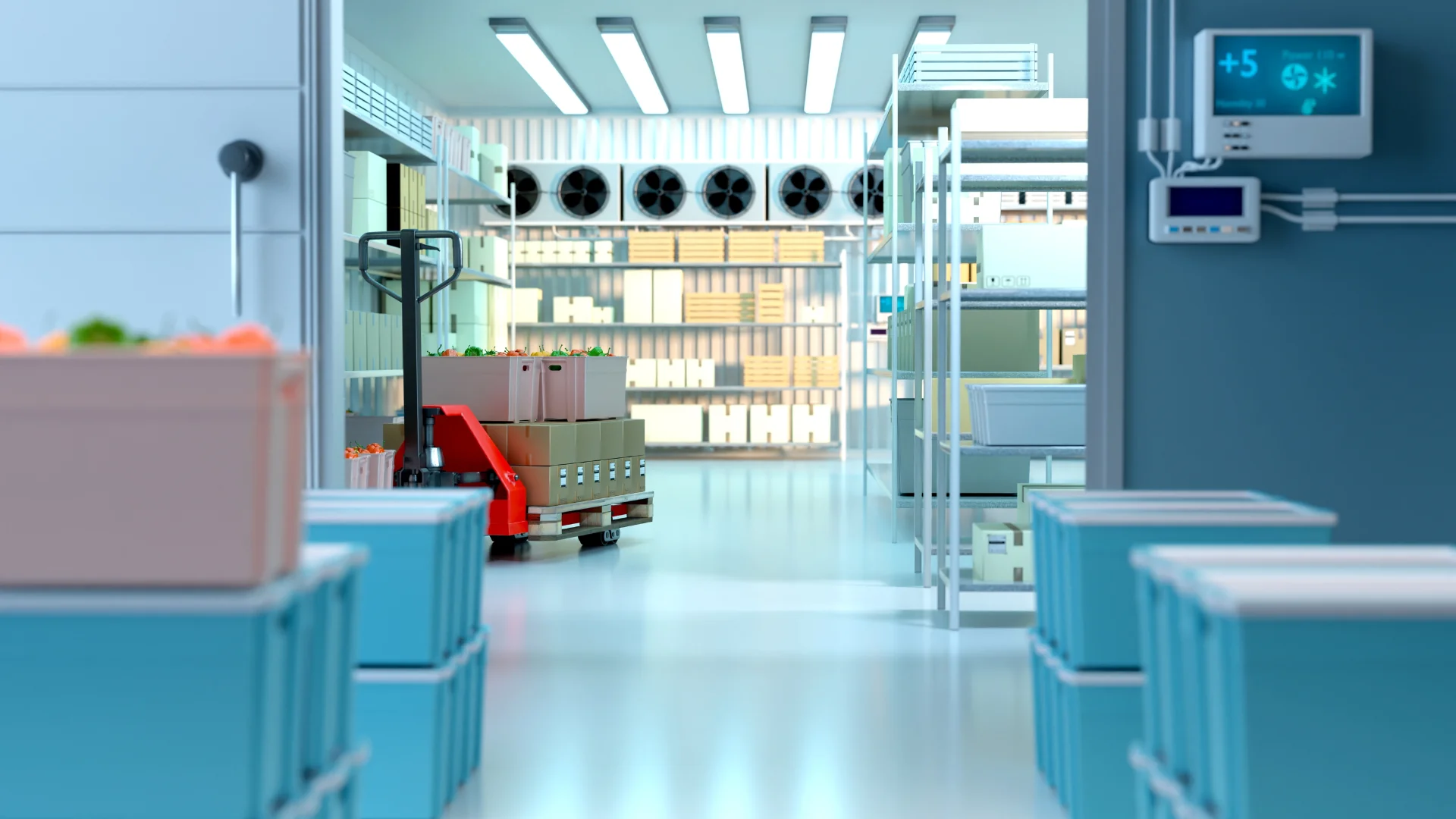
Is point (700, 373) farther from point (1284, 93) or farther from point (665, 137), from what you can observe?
point (1284, 93)

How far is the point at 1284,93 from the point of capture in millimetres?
3107

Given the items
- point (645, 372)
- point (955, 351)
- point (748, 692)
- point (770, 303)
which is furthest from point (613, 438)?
point (770, 303)

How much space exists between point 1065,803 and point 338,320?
2387 millimetres

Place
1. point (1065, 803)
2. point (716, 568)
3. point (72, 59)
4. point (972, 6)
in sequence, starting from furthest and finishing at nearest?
point (972, 6) < point (716, 568) < point (72, 59) < point (1065, 803)

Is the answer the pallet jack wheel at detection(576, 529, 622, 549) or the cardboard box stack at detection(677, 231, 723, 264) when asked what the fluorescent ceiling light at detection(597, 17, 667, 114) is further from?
the pallet jack wheel at detection(576, 529, 622, 549)

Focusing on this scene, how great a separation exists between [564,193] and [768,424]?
299cm

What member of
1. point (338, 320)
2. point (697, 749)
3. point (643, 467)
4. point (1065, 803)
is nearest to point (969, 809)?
point (1065, 803)

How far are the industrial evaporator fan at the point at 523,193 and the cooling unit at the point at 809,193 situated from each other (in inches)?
89.7

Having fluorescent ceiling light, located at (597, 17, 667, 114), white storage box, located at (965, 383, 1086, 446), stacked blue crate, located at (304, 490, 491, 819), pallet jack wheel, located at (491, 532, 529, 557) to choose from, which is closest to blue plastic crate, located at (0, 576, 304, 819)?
stacked blue crate, located at (304, 490, 491, 819)

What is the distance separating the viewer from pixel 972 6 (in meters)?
8.52

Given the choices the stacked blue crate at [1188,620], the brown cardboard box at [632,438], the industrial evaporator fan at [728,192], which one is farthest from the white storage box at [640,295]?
the stacked blue crate at [1188,620]

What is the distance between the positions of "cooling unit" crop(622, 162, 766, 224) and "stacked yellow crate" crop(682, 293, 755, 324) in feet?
2.56

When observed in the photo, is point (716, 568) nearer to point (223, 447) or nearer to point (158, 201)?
point (158, 201)

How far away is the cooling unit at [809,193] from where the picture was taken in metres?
12.0
